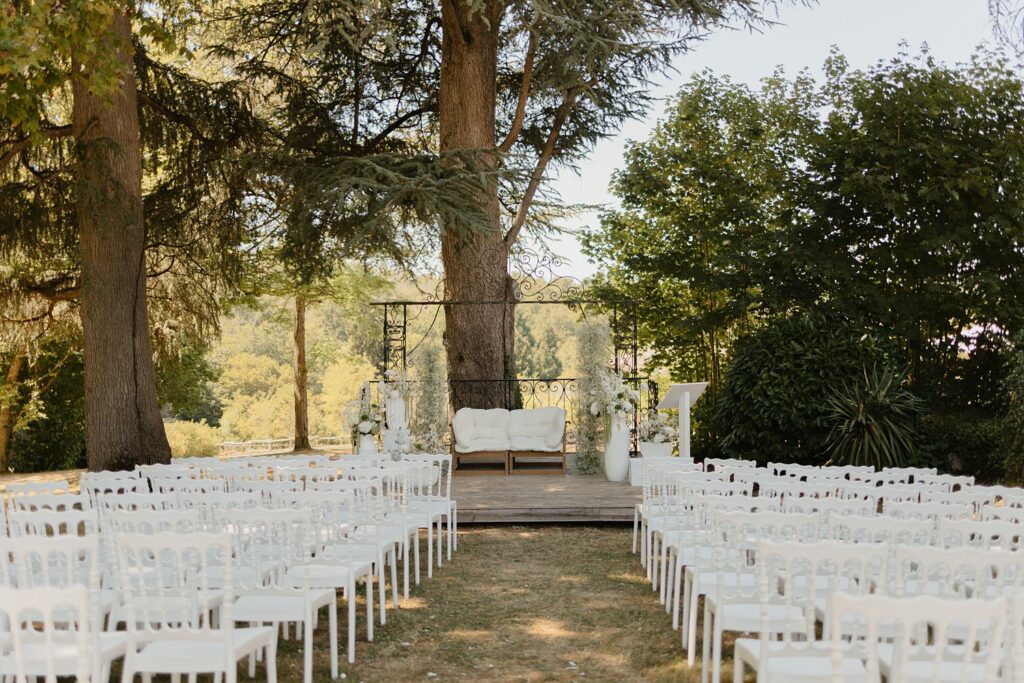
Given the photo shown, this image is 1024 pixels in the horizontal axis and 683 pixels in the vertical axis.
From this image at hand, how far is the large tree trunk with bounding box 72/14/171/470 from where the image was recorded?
10.0 metres

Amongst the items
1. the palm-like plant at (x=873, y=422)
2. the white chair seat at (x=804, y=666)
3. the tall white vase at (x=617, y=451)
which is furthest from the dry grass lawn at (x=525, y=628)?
the palm-like plant at (x=873, y=422)

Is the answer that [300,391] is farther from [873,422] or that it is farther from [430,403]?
[873,422]

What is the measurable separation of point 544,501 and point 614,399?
7.38 ft

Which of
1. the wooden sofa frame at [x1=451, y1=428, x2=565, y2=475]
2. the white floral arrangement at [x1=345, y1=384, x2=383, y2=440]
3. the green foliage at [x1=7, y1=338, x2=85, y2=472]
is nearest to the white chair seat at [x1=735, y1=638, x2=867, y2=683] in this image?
the white floral arrangement at [x1=345, y1=384, x2=383, y2=440]

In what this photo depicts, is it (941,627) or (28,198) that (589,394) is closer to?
(28,198)

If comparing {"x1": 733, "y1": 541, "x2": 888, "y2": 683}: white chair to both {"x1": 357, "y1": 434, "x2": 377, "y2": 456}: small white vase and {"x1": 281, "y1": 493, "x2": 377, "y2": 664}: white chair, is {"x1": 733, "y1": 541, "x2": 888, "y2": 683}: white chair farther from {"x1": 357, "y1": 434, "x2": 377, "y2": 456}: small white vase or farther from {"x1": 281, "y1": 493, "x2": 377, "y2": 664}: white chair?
{"x1": 357, "y1": 434, "x2": 377, "y2": 456}: small white vase

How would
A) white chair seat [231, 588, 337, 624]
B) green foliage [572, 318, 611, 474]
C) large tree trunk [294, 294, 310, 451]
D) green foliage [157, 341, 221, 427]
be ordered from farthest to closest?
1. large tree trunk [294, 294, 310, 451]
2. green foliage [157, 341, 221, 427]
3. green foliage [572, 318, 611, 474]
4. white chair seat [231, 588, 337, 624]

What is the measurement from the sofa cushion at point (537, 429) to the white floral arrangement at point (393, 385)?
4.64ft

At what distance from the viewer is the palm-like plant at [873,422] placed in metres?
10.7

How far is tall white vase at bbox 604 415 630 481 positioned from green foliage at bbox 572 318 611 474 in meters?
0.75

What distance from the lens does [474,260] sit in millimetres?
13328

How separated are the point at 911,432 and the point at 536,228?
672 centimetres

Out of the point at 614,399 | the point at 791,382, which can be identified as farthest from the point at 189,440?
the point at 791,382

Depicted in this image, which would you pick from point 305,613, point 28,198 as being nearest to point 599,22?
point 28,198
